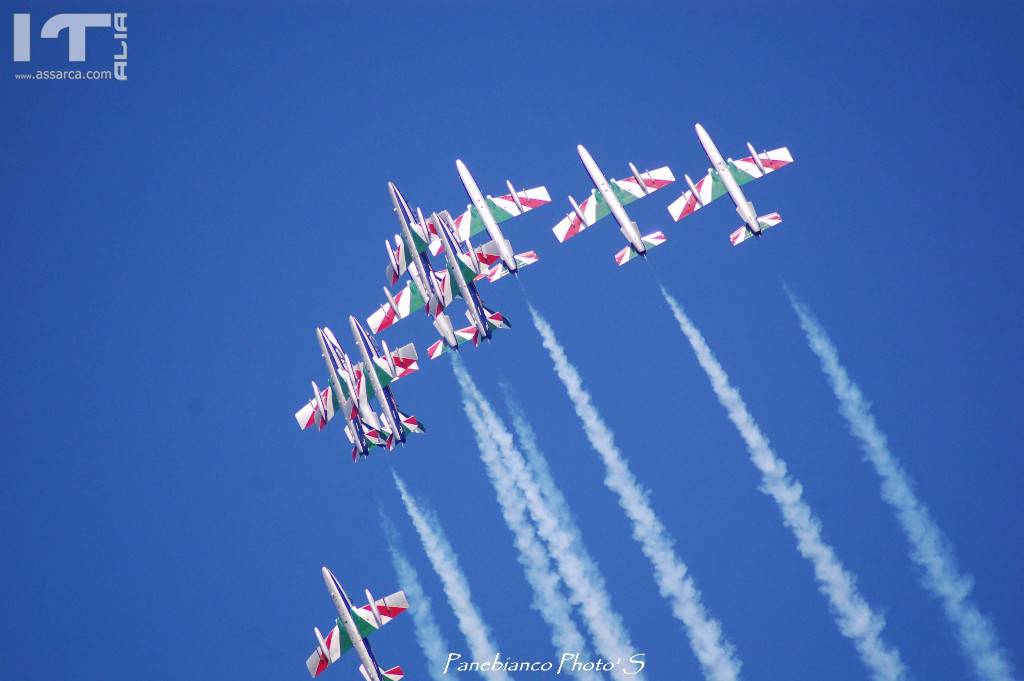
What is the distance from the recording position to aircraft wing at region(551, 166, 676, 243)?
73.8 m

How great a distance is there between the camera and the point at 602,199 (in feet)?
243

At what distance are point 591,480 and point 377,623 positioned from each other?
4028 cm

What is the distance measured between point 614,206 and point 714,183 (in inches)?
240

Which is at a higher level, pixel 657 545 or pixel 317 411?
pixel 317 411

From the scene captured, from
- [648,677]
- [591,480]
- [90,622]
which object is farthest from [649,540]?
[90,622]

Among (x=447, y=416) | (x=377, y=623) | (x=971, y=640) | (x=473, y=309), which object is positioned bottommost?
(x=971, y=640)

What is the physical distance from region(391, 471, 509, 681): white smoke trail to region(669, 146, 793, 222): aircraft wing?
21.7 meters

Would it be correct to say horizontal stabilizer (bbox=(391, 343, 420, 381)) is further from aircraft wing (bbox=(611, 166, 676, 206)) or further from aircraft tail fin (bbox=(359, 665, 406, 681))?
aircraft tail fin (bbox=(359, 665, 406, 681))

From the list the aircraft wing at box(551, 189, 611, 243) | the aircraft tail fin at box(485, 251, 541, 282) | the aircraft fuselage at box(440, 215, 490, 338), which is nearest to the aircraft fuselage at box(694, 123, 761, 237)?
the aircraft wing at box(551, 189, 611, 243)

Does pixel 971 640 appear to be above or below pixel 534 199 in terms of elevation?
below

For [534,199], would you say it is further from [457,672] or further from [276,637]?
[276,637]

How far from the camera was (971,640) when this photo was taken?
73.8 m

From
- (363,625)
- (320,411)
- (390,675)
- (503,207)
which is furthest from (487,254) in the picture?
(390,675)

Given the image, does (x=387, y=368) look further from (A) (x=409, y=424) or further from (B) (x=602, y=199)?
(B) (x=602, y=199)
